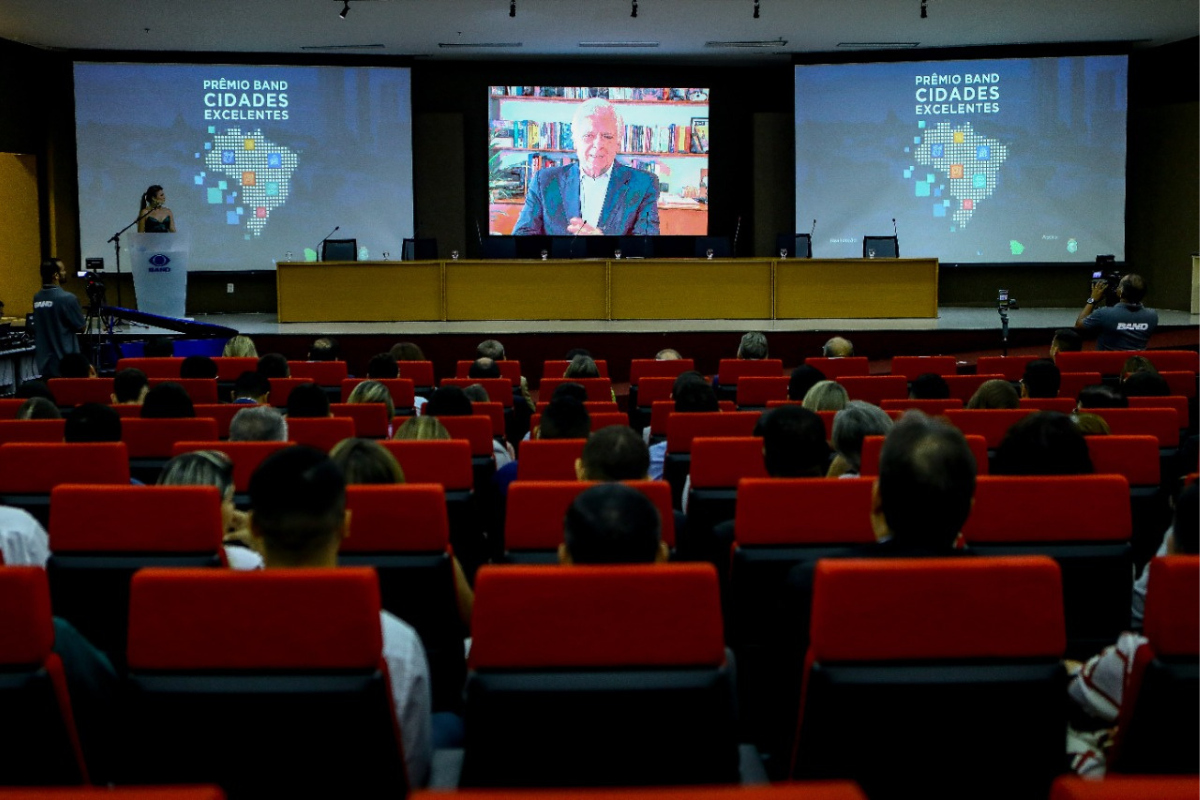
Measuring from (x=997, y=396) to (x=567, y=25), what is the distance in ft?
28.4

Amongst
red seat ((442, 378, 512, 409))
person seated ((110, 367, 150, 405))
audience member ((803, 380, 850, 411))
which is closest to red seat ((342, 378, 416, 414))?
red seat ((442, 378, 512, 409))

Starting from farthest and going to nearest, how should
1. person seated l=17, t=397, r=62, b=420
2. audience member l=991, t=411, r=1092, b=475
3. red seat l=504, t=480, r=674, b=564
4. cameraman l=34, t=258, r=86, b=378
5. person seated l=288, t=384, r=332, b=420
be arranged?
cameraman l=34, t=258, r=86, b=378 < person seated l=288, t=384, r=332, b=420 < person seated l=17, t=397, r=62, b=420 < audience member l=991, t=411, r=1092, b=475 < red seat l=504, t=480, r=674, b=564

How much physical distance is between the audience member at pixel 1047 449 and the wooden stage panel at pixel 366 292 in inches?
348

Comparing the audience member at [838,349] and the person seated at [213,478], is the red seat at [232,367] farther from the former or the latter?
the person seated at [213,478]

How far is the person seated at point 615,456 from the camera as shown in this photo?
3.21 meters

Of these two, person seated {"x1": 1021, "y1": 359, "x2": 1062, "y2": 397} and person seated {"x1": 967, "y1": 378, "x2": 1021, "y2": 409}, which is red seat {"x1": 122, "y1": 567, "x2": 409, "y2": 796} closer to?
person seated {"x1": 967, "y1": 378, "x2": 1021, "y2": 409}

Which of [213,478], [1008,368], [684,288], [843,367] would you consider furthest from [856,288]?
[213,478]

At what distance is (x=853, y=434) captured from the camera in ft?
12.1

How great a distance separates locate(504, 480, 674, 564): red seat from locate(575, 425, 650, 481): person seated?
335mm

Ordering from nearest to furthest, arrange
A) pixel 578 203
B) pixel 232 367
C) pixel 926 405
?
pixel 926 405
pixel 232 367
pixel 578 203

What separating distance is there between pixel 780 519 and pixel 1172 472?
2472mm

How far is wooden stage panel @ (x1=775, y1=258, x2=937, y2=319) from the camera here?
37.8 feet

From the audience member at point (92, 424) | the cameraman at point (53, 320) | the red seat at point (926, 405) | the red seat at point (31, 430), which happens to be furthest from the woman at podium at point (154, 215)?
the red seat at point (926, 405)

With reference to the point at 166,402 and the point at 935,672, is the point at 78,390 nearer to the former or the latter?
the point at 166,402
